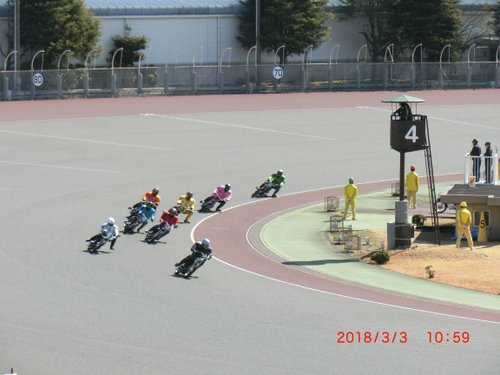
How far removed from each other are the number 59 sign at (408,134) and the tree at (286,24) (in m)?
54.7

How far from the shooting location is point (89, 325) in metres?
27.4

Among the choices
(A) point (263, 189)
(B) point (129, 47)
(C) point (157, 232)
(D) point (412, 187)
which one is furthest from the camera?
(B) point (129, 47)

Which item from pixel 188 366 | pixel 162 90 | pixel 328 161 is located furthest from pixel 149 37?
pixel 188 366

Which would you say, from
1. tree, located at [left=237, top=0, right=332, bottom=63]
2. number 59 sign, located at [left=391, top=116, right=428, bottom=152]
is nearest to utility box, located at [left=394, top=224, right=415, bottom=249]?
number 59 sign, located at [left=391, top=116, right=428, bottom=152]

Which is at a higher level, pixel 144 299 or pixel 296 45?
pixel 296 45

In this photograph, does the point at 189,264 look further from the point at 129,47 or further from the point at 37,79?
the point at 129,47

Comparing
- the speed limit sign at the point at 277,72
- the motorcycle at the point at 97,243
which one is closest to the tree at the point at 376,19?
the speed limit sign at the point at 277,72

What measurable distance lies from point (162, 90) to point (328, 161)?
28339 millimetres

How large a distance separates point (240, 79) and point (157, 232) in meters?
52.8

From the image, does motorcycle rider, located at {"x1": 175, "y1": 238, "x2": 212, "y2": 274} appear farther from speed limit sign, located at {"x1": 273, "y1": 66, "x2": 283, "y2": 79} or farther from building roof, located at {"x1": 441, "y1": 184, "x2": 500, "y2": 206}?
speed limit sign, located at {"x1": 273, "y1": 66, "x2": 283, "y2": 79}

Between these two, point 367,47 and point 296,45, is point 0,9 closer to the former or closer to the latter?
point 296,45

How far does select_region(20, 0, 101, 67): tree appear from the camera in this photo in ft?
283

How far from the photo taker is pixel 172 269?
3447cm

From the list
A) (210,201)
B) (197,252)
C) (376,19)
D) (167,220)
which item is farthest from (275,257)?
(376,19)
